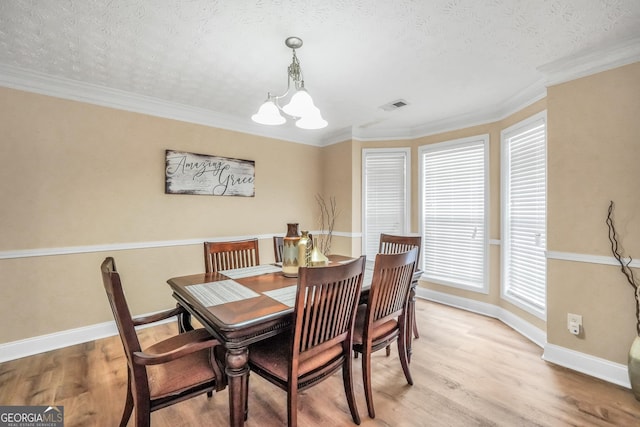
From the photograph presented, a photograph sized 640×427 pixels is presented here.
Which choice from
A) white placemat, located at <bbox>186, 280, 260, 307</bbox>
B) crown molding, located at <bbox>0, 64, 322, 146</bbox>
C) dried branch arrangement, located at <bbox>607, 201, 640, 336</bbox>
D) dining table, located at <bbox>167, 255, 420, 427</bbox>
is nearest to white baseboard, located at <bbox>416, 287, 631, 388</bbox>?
dried branch arrangement, located at <bbox>607, 201, 640, 336</bbox>

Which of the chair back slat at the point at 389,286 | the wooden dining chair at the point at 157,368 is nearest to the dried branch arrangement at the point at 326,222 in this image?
the chair back slat at the point at 389,286

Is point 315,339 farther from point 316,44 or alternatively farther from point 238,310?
point 316,44

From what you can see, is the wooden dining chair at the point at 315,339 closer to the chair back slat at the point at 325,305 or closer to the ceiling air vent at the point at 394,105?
the chair back slat at the point at 325,305

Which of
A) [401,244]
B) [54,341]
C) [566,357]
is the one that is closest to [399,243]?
[401,244]

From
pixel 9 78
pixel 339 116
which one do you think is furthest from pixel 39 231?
pixel 339 116

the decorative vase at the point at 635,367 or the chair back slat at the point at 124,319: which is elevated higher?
the chair back slat at the point at 124,319

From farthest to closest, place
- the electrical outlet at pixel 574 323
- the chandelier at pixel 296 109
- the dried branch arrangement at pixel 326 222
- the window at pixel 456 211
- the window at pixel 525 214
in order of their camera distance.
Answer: the dried branch arrangement at pixel 326 222 < the window at pixel 456 211 < the window at pixel 525 214 < the electrical outlet at pixel 574 323 < the chandelier at pixel 296 109

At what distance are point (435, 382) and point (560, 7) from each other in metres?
2.54

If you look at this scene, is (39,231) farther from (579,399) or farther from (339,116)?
(579,399)

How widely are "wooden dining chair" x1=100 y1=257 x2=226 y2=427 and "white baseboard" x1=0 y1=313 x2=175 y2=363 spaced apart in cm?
164

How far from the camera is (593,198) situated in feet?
7.07

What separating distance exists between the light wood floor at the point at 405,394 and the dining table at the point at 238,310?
43 centimetres

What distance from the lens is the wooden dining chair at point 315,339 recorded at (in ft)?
4.46

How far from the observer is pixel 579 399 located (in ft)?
6.14
